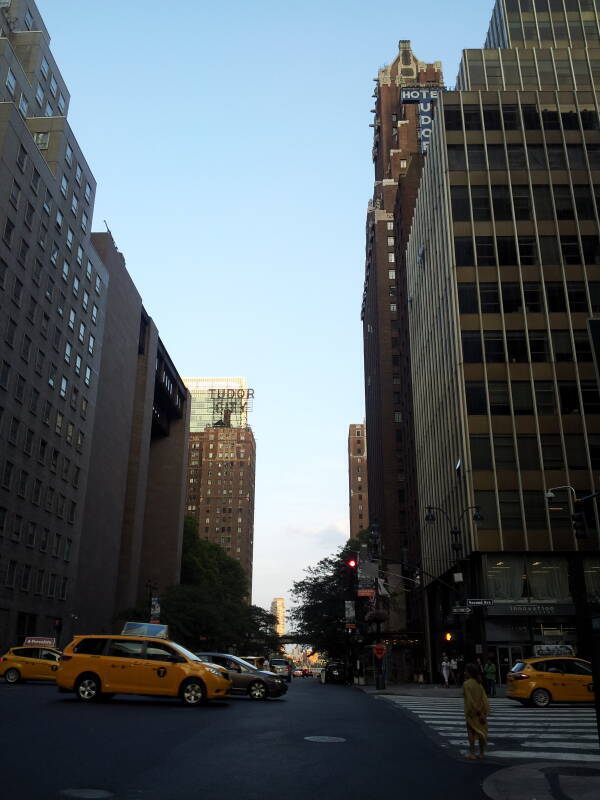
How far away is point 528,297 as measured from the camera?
1991 inches

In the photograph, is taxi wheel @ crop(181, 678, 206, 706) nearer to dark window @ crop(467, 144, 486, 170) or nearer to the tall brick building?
dark window @ crop(467, 144, 486, 170)

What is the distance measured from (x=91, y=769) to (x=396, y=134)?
133m

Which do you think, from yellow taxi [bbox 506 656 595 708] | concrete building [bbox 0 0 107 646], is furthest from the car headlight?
concrete building [bbox 0 0 107 646]

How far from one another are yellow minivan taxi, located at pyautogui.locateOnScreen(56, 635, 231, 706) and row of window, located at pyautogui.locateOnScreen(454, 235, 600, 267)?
39.4 meters

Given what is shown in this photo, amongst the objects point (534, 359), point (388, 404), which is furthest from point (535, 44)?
point (388, 404)

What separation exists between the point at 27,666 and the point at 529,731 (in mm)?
22188

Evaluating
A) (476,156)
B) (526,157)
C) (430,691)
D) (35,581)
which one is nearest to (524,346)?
(526,157)

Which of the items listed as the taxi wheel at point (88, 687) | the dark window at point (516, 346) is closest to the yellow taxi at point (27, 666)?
the taxi wheel at point (88, 687)

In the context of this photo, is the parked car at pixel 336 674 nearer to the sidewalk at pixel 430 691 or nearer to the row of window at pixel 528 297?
the sidewalk at pixel 430 691

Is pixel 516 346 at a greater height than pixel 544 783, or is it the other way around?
pixel 516 346

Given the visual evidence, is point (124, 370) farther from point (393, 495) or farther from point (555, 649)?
point (555, 649)

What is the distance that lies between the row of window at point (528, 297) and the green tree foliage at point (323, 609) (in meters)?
41.2

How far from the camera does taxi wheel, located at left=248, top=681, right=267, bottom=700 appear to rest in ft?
81.1

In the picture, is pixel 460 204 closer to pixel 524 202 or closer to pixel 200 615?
pixel 524 202
